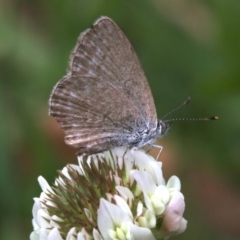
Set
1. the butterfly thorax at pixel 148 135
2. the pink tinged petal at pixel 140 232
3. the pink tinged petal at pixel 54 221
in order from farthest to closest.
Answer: the butterfly thorax at pixel 148 135 → the pink tinged petal at pixel 54 221 → the pink tinged petal at pixel 140 232

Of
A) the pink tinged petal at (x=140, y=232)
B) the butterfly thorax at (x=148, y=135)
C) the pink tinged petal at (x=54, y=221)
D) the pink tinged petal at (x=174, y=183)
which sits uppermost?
the butterfly thorax at (x=148, y=135)

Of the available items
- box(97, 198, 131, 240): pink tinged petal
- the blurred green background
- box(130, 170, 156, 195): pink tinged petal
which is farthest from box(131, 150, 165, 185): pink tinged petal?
the blurred green background

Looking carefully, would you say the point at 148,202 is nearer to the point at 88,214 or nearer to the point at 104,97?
the point at 88,214

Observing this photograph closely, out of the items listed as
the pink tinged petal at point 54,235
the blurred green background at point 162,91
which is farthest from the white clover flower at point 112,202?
the blurred green background at point 162,91

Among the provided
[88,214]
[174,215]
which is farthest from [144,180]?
[88,214]

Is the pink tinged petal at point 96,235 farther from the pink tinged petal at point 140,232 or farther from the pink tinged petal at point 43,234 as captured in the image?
the pink tinged petal at point 43,234

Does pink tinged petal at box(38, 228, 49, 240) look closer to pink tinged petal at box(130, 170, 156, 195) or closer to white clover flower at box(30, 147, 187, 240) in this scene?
white clover flower at box(30, 147, 187, 240)
